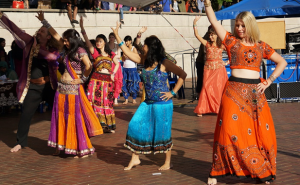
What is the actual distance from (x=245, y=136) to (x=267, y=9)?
975 centimetres

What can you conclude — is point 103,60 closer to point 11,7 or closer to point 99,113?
point 99,113

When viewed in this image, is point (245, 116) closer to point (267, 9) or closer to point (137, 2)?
point (137, 2)

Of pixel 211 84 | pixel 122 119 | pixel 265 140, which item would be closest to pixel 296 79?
pixel 211 84

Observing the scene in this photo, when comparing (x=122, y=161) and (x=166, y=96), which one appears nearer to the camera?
(x=166, y=96)

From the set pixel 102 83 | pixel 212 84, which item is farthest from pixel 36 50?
pixel 212 84

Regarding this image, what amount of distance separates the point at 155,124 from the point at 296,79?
8.41 m

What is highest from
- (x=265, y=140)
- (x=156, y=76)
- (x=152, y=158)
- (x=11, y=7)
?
(x=11, y=7)

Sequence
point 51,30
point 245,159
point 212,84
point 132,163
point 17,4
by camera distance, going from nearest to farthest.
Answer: point 245,159 < point 132,163 < point 51,30 < point 212,84 < point 17,4

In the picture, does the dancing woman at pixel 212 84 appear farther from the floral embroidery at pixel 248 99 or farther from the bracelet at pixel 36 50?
the floral embroidery at pixel 248 99

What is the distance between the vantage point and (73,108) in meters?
7.18

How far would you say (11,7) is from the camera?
1695 cm

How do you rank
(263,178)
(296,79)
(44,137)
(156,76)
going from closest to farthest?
(263,178), (156,76), (44,137), (296,79)

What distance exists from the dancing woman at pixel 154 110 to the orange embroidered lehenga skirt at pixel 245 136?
1009mm

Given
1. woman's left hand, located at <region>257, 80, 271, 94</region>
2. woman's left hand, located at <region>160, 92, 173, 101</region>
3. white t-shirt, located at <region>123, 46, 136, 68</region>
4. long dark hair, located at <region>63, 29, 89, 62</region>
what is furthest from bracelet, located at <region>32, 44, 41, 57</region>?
white t-shirt, located at <region>123, 46, 136, 68</region>
